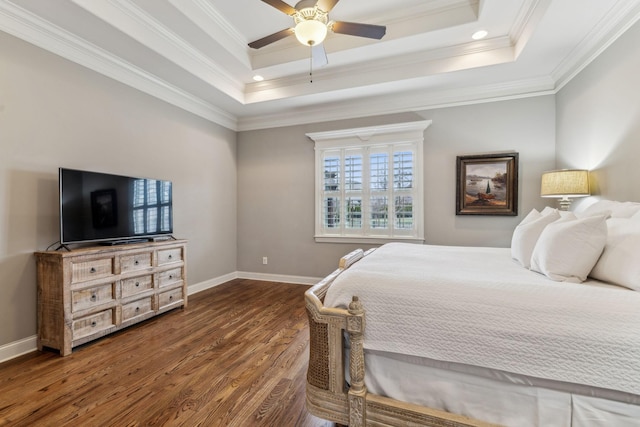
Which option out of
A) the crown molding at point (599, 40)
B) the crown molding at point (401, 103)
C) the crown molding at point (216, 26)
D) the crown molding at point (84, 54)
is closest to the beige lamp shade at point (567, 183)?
the crown molding at point (599, 40)

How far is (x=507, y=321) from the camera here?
1.22m

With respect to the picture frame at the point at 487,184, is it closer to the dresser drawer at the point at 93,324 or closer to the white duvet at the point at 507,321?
the white duvet at the point at 507,321

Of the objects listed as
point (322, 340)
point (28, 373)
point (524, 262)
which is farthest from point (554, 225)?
point (28, 373)

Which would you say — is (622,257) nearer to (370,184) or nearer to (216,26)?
(370,184)

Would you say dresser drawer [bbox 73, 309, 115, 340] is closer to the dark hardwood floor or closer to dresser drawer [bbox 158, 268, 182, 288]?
the dark hardwood floor

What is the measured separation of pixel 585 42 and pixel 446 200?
2.04 m

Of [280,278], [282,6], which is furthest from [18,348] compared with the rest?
[282,6]

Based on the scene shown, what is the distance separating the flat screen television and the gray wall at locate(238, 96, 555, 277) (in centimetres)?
165

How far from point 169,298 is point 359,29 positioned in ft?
11.1

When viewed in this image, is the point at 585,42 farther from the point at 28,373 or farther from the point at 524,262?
the point at 28,373

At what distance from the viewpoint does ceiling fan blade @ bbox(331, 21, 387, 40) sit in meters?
2.21

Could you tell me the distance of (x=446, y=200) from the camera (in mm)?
3875

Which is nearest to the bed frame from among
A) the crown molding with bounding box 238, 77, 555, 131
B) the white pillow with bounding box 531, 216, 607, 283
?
the white pillow with bounding box 531, 216, 607, 283

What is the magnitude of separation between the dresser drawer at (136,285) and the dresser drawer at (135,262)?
0.11m
